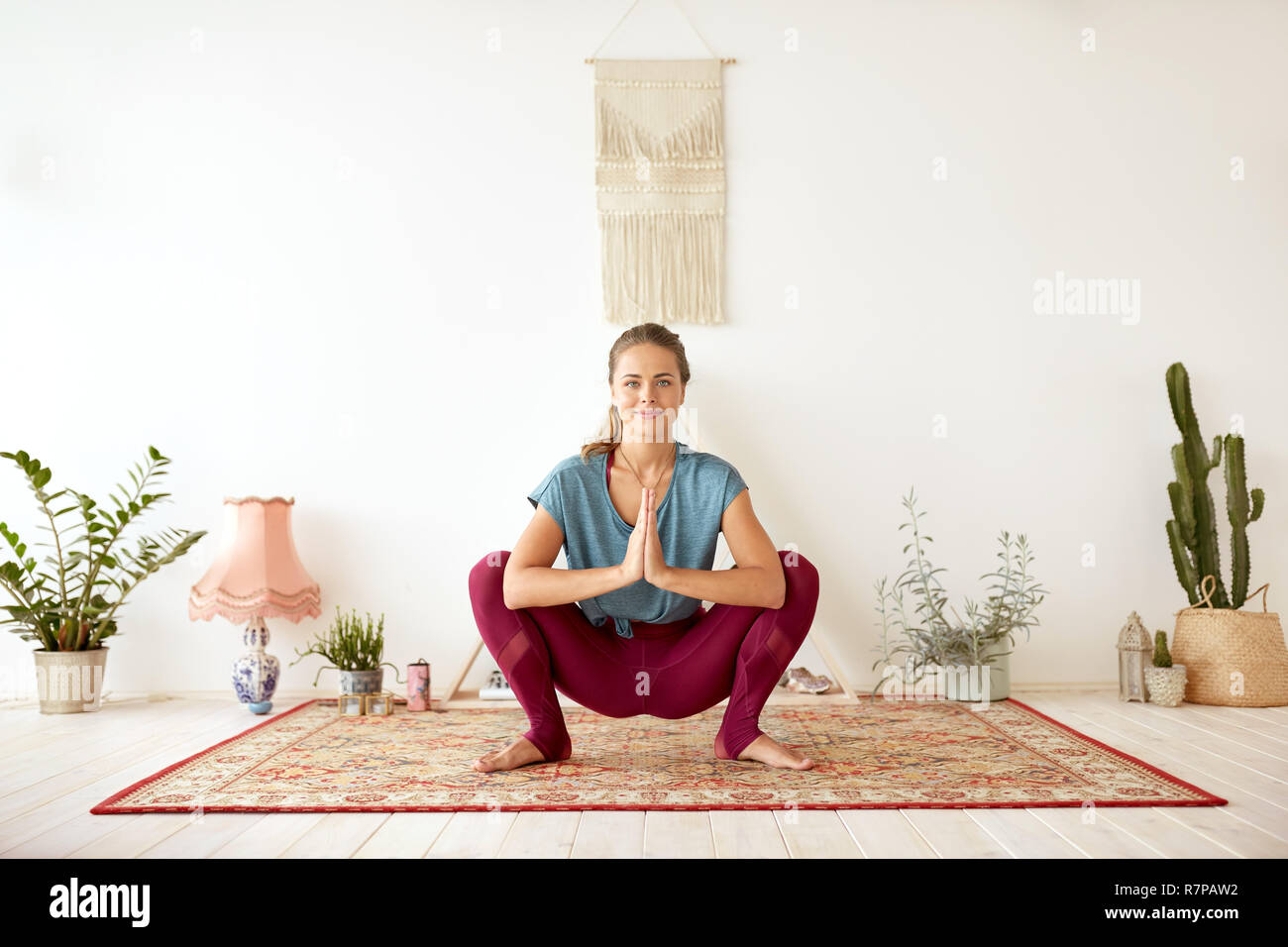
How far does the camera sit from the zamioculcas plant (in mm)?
3672

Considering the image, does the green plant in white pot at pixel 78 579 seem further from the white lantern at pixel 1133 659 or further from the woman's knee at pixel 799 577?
the white lantern at pixel 1133 659

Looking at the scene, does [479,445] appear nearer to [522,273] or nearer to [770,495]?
[522,273]

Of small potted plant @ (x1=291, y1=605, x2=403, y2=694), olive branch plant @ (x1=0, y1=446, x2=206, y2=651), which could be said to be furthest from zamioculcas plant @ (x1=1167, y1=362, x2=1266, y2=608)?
olive branch plant @ (x1=0, y1=446, x2=206, y2=651)

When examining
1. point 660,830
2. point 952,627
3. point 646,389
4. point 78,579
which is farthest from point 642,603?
point 78,579

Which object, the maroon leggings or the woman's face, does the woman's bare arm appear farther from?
the woman's face

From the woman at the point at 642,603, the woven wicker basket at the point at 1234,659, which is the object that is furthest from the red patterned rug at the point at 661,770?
the woven wicker basket at the point at 1234,659

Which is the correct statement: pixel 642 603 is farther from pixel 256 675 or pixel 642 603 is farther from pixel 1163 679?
pixel 1163 679

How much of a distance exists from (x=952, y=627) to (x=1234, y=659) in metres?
0.89

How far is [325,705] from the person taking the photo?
3.56m

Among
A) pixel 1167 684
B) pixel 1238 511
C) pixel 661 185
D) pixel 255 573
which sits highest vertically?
pixel 661 185

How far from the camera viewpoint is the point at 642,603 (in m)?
2.44

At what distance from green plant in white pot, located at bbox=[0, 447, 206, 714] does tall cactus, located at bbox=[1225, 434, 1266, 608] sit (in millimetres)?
3533

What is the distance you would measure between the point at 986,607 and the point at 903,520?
428 mm

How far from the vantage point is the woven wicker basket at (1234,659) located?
11.4ft
